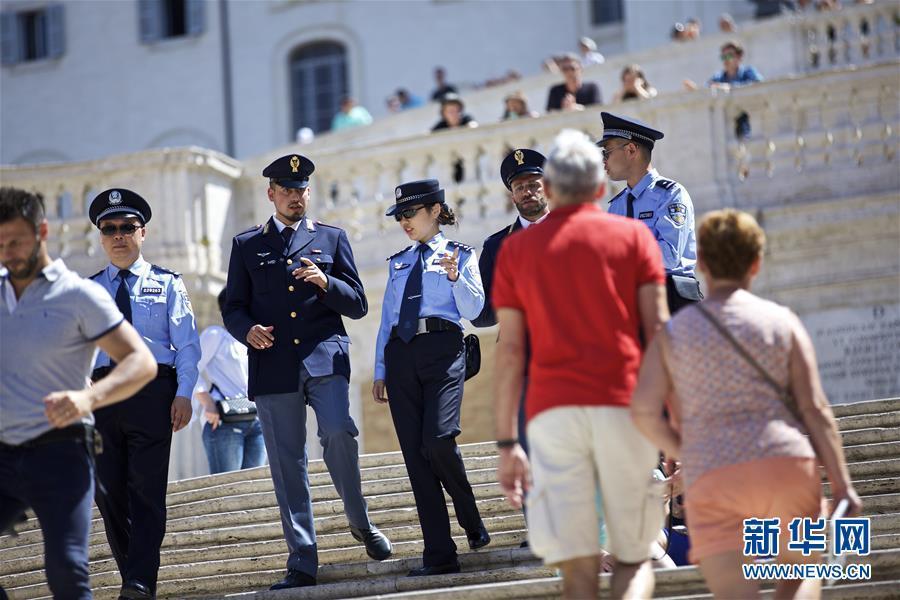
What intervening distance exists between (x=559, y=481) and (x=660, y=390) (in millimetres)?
486

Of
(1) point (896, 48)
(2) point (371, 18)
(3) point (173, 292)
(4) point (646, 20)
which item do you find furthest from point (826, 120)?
(2) point (371, 18)

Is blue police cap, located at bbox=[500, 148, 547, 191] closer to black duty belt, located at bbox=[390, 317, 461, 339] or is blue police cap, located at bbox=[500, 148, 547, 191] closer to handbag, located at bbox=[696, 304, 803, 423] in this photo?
black duty belt, located at bbox=[390, 317, 461, 339]

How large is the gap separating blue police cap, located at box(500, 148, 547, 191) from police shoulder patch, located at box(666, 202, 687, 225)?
2.67 ft

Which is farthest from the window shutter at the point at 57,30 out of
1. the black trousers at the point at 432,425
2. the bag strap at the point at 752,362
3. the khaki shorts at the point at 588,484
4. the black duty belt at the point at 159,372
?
the bag strap at the point at 752,362

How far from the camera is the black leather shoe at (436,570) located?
8047 millimetres

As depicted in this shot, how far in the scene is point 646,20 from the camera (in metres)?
26.0

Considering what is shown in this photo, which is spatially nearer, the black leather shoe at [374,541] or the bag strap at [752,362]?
the bag strap at [752,362]

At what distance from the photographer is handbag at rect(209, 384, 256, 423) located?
10586mm

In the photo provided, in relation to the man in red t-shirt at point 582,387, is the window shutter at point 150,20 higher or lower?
higher

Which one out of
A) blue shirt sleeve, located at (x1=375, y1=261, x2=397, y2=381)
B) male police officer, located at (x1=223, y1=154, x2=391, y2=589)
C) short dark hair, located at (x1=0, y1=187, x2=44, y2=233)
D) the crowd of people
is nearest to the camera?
the crowd of people

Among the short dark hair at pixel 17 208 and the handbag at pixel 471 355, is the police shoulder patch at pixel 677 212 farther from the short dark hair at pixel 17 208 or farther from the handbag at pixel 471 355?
the short dark hair at pixel 17 208

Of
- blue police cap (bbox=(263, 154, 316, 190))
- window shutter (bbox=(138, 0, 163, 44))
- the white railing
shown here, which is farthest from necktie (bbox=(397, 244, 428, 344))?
window shutter (bbox=(138, 0, 163, 44))

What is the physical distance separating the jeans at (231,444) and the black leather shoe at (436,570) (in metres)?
3.03

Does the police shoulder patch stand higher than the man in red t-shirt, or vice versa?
the police shoulder patch
